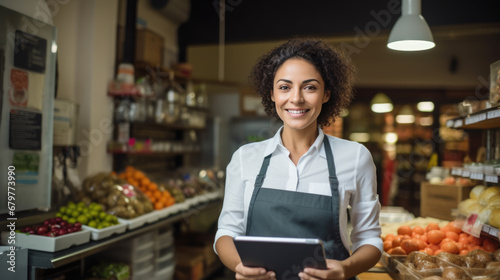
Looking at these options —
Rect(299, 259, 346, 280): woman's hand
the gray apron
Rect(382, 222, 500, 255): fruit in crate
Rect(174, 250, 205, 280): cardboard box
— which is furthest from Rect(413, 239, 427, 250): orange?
Rect(174, 250, 205, 280): cardboard box

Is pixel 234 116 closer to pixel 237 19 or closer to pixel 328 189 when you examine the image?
pixel 237 19

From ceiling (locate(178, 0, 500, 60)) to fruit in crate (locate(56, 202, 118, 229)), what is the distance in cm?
336

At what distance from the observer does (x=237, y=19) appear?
223 inches

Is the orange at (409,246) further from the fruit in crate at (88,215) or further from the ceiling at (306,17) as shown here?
the ceiling at (306,17)

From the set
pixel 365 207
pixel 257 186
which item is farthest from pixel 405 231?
pixel 257 186

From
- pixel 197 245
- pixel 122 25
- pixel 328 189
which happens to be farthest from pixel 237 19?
pixel 328 189

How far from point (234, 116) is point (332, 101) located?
4409 millimetres

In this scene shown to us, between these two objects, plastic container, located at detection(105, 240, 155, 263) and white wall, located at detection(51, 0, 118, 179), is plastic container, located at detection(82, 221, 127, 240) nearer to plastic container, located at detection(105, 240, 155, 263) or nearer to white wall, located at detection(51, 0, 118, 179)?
plastic container, located at detection(105, 240, 155, 263)

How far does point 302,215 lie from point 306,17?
408cm

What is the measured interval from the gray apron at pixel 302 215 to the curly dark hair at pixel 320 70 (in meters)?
0.31

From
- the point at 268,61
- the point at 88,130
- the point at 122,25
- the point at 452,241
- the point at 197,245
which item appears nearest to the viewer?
the point at 268,61

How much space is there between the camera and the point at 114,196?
3.31m

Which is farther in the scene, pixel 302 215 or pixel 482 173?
pixel 482 173

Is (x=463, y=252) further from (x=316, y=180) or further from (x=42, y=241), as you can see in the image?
(x=42, y=241)
